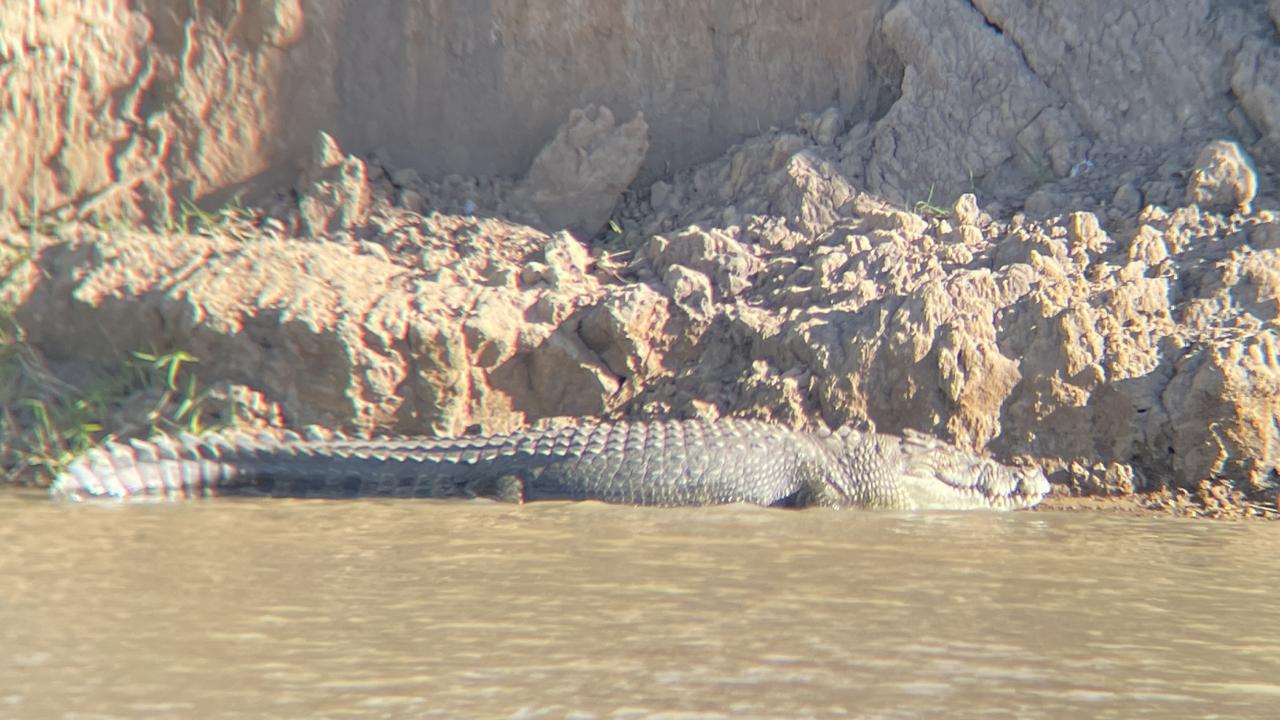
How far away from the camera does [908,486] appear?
5.03m

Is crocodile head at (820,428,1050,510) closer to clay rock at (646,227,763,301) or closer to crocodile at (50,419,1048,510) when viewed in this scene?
crocodile at (50,419,1048,510)

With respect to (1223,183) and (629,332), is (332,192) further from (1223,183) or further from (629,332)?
(1223,183)

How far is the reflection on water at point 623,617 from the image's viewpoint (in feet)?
8.37

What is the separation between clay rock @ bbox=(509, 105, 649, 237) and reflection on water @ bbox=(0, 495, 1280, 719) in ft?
7.61

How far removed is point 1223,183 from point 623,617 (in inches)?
150

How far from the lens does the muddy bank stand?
16.8 ft

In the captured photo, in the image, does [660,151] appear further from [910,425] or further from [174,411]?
[174,411]

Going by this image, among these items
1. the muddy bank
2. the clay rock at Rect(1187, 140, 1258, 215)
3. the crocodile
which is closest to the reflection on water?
the crocodile

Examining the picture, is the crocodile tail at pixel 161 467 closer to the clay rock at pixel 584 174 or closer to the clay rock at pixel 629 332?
the clay rock at pixel 629 332

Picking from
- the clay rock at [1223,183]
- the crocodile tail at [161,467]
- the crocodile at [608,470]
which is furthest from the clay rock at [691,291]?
the clay rock at [1223,183]

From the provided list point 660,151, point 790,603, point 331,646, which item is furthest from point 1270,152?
point 331,646

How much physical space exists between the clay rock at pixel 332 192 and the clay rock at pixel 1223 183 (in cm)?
377

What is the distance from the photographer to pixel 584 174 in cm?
646

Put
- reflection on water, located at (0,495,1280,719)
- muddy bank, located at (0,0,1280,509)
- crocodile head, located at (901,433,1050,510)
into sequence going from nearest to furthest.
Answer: reflection on water, located at (0,495,1280,719) → crocodile head, located at (901,433,1050,510) → muddy bank, located at (0,0,1280,509)
